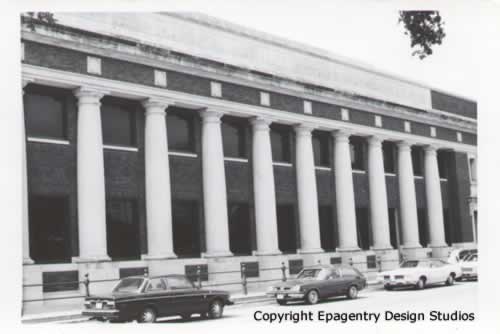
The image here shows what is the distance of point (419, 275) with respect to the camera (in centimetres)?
2981

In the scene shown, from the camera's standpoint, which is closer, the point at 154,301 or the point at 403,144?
the point at 154,301

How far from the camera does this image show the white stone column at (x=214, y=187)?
1224 inches

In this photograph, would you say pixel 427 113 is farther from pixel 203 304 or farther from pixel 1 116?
pixel 1 116

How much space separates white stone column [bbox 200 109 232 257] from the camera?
102ft

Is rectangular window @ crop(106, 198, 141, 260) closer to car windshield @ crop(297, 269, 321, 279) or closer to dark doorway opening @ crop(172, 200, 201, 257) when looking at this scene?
dark doorway opening @ crop(172, 200, 201, 257)

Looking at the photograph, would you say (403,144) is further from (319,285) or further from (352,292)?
(319,285)

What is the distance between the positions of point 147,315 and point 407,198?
22703 millimetres

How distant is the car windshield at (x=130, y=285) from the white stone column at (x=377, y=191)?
19.5 metres

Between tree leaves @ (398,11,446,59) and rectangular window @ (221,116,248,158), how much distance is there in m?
15.1

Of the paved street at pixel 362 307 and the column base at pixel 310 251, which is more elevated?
the column base at pixel 310 251

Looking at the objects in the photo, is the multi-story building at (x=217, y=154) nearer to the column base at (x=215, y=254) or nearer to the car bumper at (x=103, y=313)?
the column base at (x=215, y=254)

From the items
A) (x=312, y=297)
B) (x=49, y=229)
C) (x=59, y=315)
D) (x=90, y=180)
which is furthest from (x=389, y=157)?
(x=59, y=315)

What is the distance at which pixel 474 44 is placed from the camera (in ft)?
67.6

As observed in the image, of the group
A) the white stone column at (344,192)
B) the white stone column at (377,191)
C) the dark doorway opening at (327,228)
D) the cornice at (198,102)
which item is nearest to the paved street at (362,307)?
the cornice at (198,102)
